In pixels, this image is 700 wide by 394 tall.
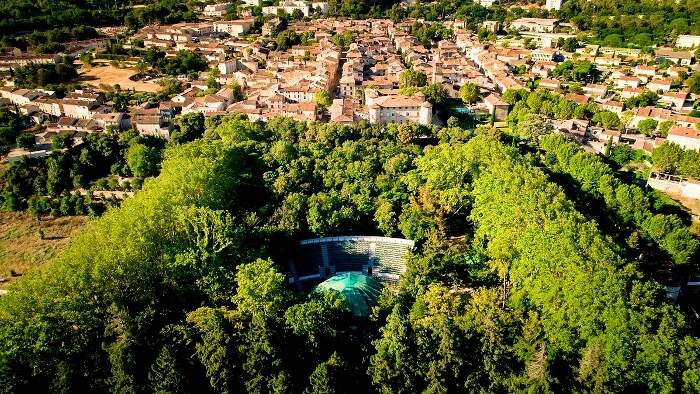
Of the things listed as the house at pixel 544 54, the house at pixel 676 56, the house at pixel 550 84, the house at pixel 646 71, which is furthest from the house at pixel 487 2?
the house at pixel 550 84

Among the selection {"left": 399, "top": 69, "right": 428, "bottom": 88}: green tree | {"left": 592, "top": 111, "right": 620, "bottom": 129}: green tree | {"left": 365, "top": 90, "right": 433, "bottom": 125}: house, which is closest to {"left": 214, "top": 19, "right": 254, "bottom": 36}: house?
{"left": 399, "top": 69, "right": 428, "bottom": 88}: green tree

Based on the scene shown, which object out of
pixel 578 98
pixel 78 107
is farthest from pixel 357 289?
pixel 78 107

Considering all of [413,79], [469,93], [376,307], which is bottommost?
[376,307]

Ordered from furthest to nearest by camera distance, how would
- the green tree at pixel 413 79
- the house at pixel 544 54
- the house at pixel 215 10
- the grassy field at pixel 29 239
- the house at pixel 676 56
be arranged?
the house at pixel 215 10
the house at pixel 544 54
the house at pixel 676 56
the green tree at pixel 413 79
the grassy field at pixel 29 239

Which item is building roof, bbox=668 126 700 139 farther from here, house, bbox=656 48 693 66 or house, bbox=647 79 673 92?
house, bbox=656 48 693 66

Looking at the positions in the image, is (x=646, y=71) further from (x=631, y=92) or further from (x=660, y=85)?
(x=631, y=92)

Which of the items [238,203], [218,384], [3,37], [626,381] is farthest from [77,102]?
[626,381]

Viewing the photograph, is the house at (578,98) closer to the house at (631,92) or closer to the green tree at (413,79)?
the house at (631,92)
